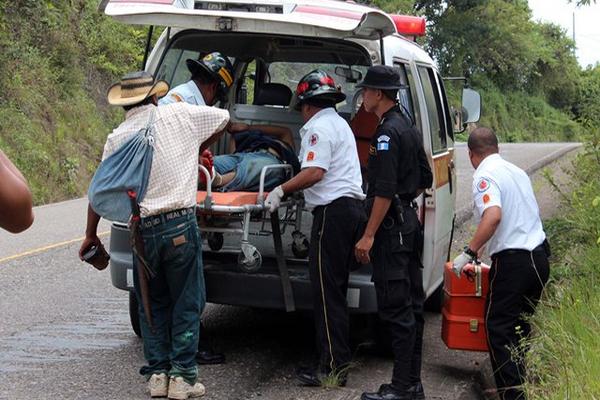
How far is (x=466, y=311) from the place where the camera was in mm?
5875

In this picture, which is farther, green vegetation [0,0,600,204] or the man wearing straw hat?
green vegetation [0,0,600,204]

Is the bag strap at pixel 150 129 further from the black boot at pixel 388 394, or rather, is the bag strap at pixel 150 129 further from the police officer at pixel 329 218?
the black boot at pixel 388 394

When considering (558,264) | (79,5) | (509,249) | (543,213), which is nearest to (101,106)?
(79,5)

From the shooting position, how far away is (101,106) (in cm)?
2056

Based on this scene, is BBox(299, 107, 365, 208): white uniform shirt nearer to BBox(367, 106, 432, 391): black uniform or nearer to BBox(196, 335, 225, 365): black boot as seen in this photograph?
BBox(367, 106, 432, 391): black uniform

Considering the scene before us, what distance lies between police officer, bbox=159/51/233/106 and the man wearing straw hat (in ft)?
2.42

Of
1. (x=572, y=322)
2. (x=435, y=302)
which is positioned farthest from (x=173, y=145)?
(x=435, y=302)

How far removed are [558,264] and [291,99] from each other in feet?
8.52

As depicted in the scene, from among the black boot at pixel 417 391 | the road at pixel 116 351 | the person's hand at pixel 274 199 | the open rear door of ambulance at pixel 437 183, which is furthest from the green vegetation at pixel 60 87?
the person's hand at pixel 274 199

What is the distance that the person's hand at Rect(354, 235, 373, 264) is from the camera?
5.32 m

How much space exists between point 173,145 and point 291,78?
284 cm

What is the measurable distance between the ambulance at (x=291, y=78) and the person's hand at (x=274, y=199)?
1.57 ft

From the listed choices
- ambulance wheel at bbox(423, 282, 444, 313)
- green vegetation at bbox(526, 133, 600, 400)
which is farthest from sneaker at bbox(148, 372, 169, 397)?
ambulance wheel at bbox(423, 282, 444, 313)

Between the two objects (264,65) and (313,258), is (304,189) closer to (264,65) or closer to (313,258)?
(313,258)
